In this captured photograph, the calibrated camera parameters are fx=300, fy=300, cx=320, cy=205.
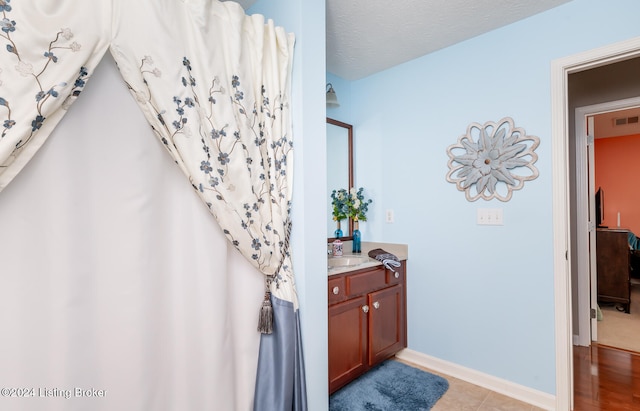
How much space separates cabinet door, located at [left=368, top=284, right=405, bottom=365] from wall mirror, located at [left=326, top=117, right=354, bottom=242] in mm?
651

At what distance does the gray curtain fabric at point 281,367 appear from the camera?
1373 mm

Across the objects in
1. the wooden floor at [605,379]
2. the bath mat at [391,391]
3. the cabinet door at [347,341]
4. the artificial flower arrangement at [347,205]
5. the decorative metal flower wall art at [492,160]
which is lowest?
the wooden floor at [605,379]

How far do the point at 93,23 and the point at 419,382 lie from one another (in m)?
2.67

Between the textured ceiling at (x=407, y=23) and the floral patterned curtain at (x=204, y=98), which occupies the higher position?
the textured ceiling at (x=407, y=23)

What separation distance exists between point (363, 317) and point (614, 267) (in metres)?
3.74

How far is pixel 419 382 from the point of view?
218 centimetres

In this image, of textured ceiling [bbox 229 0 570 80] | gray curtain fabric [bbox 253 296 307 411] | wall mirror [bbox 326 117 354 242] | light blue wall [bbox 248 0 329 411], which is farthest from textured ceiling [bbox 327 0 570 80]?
gray curtain fabric [bbox 253 296 307 411]

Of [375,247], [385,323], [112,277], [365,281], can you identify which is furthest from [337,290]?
[112,277]

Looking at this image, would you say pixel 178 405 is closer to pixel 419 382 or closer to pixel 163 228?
pixel 163 228

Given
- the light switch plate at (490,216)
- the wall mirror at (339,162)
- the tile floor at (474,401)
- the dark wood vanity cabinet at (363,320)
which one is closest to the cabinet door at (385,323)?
the dark wood vanity cabinet at (363,320)

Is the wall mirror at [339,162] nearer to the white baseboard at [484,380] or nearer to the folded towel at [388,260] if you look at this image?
the folded towel at [388,260]

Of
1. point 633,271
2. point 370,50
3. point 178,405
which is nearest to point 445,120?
point 370,50

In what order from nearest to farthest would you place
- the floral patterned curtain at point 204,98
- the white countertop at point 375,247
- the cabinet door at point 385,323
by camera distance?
the floral patterned curtain at point 204,98 < the cabinet door at point 385,323 < the white countertop at point 375,247

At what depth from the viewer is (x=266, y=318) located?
1391 mm
